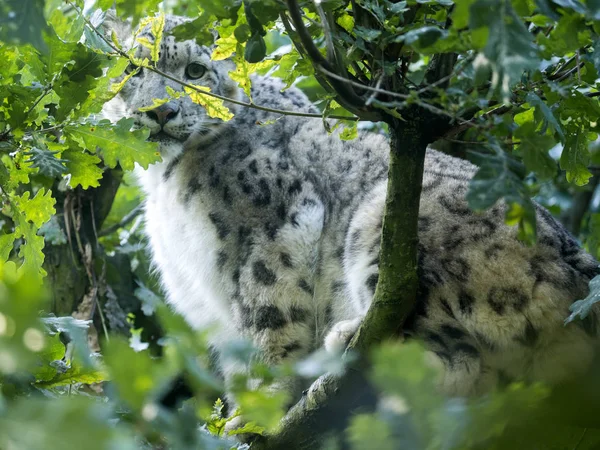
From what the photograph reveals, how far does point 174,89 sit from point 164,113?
20 cm

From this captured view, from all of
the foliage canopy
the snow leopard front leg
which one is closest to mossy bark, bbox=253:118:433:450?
the foliage canopy

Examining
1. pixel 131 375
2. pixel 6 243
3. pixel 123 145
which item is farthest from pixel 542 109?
pixel 6 243

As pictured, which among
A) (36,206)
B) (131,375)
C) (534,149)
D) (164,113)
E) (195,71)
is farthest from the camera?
(195,71)

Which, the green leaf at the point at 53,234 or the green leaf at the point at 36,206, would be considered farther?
the green leaf at the point at 53,234

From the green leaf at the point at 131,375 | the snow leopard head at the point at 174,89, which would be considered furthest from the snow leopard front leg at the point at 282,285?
the green leaf at the point at 131,375

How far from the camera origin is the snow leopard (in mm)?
3340

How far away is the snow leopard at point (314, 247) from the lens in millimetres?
3340

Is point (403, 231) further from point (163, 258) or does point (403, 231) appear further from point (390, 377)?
point (163, 258)

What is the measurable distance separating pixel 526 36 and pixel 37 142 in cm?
200

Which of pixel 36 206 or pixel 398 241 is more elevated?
pixel 36 206

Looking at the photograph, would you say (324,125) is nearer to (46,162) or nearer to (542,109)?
(542,109)

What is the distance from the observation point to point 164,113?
14.5 feet

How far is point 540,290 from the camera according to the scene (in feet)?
10.9

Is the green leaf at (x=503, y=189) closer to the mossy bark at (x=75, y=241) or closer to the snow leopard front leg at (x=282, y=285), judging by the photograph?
the snow leopard front leg at (x=282, y=285)
